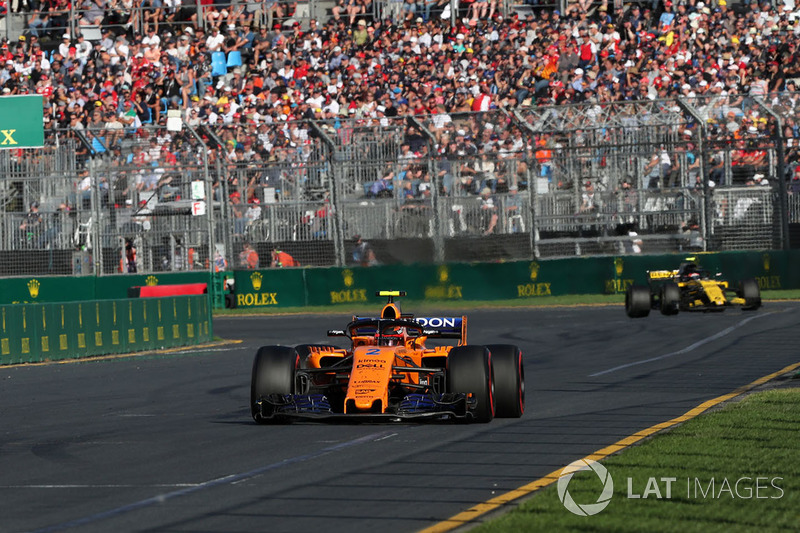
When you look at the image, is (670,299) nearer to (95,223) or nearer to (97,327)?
(97,327)

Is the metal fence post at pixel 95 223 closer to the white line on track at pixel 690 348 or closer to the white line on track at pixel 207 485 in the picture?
the white line on track at pixel 690 348

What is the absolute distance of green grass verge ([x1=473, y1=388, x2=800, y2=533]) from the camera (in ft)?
22.0

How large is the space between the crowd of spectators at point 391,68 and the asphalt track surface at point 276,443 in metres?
11.6

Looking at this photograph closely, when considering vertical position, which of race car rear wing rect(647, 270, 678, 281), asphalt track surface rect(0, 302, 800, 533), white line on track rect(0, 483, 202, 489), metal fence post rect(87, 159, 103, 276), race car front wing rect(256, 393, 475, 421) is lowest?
asphalt track surface rect(0, 302, 800, 533)

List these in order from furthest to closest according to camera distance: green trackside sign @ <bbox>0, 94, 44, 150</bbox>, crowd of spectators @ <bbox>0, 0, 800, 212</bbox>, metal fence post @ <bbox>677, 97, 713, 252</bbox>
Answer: crowd of spectators @ <bbox>0, 0, 800, 212</bbox>, metal fence post @ <bbox>677, 97, 713, 252</bbox>, green trackside sign @ <bbox>0, 94, 44, 150</bbox>

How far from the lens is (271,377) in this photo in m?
11.8

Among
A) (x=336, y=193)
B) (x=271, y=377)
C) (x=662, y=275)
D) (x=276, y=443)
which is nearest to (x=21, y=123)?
(x=336, y=193)

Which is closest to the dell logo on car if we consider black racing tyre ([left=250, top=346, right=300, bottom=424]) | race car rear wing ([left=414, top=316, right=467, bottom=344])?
race car rear wing ([left=414, top=316, right=467, bottom=344])

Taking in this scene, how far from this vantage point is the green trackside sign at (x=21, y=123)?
2842 centimetres

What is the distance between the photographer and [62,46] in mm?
39344

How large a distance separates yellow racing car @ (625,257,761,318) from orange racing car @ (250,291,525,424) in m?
13.7

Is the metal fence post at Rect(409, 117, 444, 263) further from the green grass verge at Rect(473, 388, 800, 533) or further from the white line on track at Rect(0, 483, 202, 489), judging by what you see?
the white line on track at Rect(0, 483, 202, 489)

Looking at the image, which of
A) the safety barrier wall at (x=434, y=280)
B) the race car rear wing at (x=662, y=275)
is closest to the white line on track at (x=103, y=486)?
the race car rear wing at (x=662, y=275)

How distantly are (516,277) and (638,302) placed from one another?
19.8ft
